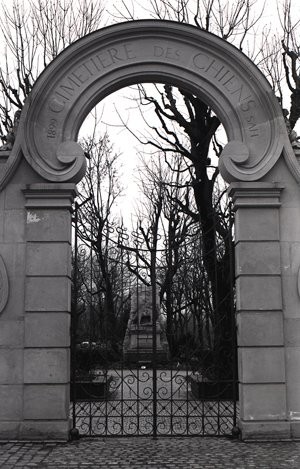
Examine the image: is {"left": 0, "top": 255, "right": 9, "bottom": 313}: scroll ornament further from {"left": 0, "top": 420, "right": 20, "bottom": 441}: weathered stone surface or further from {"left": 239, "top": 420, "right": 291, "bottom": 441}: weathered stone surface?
{"left": 239, "top": 420, "right": 291, "bottom": 441}: weathered stone surface

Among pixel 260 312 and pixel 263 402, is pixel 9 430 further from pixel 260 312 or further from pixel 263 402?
pixel 260 312

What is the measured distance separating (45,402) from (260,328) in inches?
125

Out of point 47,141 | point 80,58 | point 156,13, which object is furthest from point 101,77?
point 156,13

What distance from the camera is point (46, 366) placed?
8.21m

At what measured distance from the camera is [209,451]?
7.52 metres

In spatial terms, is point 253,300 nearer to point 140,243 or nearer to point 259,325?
point 259,325

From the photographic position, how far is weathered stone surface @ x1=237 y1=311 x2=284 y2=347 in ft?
27.2

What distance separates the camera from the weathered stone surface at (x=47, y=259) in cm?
842

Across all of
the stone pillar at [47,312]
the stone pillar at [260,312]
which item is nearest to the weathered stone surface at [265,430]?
the stone pillar at [260,312]

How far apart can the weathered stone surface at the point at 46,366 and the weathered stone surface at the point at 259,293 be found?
262 cm

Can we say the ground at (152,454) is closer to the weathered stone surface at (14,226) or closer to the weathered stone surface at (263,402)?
the weathered stone surface at (263,402)

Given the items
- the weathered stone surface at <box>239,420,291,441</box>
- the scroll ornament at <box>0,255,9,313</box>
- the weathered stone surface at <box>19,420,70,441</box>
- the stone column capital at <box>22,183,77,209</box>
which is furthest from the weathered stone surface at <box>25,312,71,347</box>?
the weathered stone surface at <box>239,420,291,441</box>

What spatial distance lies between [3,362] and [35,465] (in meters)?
1.88

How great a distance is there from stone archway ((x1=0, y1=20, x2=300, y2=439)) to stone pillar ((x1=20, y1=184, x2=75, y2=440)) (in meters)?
0.01
